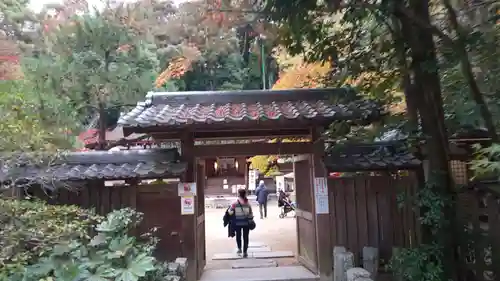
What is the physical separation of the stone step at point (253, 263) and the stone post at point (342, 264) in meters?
2.16

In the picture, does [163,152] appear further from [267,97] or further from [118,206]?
[267,97]

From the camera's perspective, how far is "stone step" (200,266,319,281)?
297 inches

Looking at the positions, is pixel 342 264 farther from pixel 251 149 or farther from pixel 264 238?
pixel 264 238

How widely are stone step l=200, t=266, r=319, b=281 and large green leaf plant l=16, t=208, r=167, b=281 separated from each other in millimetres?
2901

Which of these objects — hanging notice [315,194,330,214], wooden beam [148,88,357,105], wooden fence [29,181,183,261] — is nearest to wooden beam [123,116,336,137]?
wooden beam [148,88,357,105]

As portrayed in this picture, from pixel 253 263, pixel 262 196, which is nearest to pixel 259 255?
pixel 253 263

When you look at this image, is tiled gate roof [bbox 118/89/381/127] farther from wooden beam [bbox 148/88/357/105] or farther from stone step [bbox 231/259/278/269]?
stone step [bbox 231/259/278/269]

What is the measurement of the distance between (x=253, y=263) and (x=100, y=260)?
16.0ft

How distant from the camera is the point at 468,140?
26.3ft

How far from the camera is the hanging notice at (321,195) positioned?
24.7 feet

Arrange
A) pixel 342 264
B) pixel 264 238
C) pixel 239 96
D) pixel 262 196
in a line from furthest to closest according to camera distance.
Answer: pixel 262 196
pixel 264 238
pixel 239 96
pixel 342 264

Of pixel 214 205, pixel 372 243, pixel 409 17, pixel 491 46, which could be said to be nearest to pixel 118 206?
pixel 372 243

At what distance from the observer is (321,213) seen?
297 inches

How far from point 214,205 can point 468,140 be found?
68.4 feet
